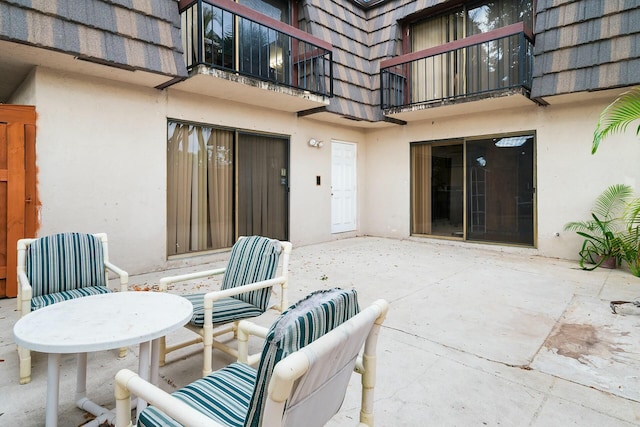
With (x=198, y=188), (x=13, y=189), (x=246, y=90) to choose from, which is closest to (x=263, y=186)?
(x=198, y=188)

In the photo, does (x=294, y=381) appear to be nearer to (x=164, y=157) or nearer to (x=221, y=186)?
(x=164, y=157)

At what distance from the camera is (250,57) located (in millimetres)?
5504

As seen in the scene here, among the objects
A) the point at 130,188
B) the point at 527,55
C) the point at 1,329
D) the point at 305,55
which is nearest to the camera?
the point at 1,329

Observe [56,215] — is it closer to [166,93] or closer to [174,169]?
[174,169]

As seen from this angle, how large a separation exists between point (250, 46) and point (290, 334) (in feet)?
18.3

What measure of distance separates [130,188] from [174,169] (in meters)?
0.71

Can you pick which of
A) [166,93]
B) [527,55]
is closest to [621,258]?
[527,55]

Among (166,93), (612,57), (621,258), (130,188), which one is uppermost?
(612,57)

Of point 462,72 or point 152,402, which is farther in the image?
point 462,72

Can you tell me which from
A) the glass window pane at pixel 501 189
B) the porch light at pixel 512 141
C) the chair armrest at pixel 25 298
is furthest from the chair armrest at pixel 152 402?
the porch light at pixel 512 141

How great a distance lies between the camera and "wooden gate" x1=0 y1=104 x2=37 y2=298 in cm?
365

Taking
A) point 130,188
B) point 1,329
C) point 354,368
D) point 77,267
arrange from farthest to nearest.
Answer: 1. point 130,188
2. point 1,329
3. point 77,267
4. point 354,368

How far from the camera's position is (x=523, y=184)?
625cm

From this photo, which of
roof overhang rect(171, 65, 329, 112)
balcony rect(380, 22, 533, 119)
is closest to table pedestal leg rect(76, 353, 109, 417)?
roof overhang rect(171, 65, 329, 112)
